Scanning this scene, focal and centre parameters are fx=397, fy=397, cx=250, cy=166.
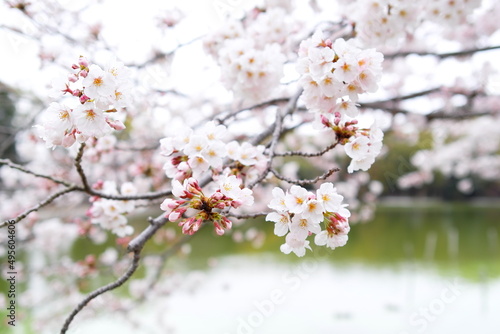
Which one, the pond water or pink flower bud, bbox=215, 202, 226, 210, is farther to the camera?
the pond water

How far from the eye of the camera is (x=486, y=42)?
9.84 ft

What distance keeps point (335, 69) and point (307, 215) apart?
0.33 m

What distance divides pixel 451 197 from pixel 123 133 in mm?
23159

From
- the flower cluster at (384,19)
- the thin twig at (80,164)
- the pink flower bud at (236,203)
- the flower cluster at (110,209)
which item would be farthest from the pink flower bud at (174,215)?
the flower cluster at (384,19)

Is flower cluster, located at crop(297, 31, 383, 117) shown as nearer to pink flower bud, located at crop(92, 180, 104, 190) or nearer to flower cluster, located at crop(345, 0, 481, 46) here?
flower cluster, located at crop(345, 0, 481, 46)

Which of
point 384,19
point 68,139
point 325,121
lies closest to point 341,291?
point 384,19

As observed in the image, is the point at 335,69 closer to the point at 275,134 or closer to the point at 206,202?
the point at 275,134

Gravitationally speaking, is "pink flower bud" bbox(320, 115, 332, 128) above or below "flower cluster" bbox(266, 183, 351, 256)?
above

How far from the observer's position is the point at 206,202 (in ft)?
2.72

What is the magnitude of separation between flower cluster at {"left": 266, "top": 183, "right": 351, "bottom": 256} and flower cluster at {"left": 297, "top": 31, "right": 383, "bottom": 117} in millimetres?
245

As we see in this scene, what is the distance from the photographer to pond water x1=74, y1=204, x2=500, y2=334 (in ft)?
14.9

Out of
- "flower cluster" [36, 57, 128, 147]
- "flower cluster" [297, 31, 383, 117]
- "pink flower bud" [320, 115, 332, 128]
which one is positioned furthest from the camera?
"pink flower bud" [320, 115, 332, 128]

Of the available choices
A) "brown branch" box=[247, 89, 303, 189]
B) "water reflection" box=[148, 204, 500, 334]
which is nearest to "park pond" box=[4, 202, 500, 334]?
"water reflection" box=[148, 204, 500, 334]

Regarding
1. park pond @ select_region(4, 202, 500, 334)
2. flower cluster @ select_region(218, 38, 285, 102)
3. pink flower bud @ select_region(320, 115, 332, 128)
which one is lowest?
park pond @ select_region(4, 202, 500, 334)
